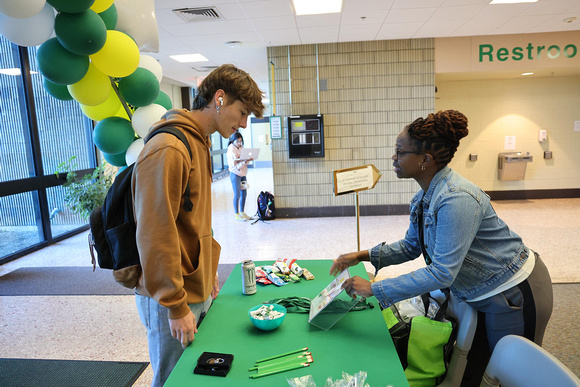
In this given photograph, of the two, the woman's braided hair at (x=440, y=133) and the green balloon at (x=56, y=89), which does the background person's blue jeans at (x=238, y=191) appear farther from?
the woman's braided hair at (x=440, y=133)

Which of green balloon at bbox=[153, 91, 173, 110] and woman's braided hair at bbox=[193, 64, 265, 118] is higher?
green balloon at bbox=[153, 91, 173, 110]

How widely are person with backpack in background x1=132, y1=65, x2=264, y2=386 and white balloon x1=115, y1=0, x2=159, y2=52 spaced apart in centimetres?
145

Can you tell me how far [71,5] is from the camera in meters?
1.90

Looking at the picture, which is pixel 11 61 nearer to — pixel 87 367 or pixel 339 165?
pixel 87 367

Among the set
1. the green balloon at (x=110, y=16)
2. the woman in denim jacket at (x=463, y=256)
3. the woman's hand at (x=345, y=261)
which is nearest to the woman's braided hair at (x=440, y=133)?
the woman in denim jacket at (x=463, y=256)

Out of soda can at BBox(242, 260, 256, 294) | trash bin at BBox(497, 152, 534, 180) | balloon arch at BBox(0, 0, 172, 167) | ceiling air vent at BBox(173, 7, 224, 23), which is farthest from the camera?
trash bin at BBox(497, 152, 534, 180)

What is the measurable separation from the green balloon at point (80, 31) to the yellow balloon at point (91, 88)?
235mm

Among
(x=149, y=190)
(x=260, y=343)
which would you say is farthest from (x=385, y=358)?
(x=149, y=190)

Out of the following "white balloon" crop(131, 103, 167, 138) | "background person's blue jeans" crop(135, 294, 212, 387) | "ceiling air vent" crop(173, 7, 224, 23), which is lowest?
"background person's blue jeans" crop(135, 294, 212, 387)

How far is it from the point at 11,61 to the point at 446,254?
5546mm

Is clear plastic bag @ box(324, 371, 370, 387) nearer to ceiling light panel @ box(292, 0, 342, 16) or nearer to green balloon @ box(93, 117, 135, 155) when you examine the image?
green balloon @ box(93, 117, 135, 155)

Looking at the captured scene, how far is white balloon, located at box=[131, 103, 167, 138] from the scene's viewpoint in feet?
8.18

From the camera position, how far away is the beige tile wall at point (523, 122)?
6.93 m

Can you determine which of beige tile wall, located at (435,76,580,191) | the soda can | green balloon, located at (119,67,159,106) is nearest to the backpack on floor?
beige tile wall, located at (435,76,580,191)
